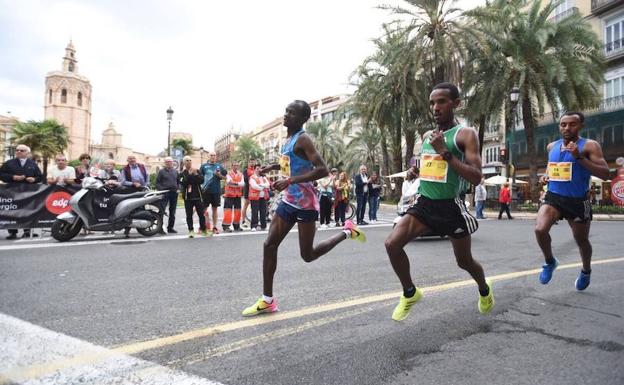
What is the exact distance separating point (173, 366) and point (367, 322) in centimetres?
145

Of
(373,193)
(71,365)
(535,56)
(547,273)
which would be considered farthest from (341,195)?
(535,56)

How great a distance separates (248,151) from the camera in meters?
80.1

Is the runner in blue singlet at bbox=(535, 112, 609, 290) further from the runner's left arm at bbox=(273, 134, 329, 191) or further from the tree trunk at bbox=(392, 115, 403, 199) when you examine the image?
the tree trunk at bbox=(392, 115, 403, 199)

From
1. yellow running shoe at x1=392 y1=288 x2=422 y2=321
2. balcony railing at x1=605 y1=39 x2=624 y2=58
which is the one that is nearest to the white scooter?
yellow running shoe at x1=392 y1=288 x2=422 y2=321

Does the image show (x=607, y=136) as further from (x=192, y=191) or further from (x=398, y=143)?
(x=192, y=191)

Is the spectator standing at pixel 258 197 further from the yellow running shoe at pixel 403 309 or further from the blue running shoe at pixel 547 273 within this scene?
the yellow running shoe at pixel 403 309

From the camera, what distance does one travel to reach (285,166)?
363cm

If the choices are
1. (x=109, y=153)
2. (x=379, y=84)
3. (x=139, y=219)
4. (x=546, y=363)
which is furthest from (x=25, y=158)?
(x=109, y=153)

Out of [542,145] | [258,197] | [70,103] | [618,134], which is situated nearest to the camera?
[258,197]

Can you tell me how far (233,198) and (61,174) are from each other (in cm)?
397

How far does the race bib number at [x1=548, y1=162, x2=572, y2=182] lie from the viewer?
427cm

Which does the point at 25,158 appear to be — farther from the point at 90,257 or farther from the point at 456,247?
the point at 456,247

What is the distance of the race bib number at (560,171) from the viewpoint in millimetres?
4273

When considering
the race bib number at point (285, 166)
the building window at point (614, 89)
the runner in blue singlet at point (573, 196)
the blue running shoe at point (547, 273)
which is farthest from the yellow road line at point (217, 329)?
the building window at point (614, 89)
